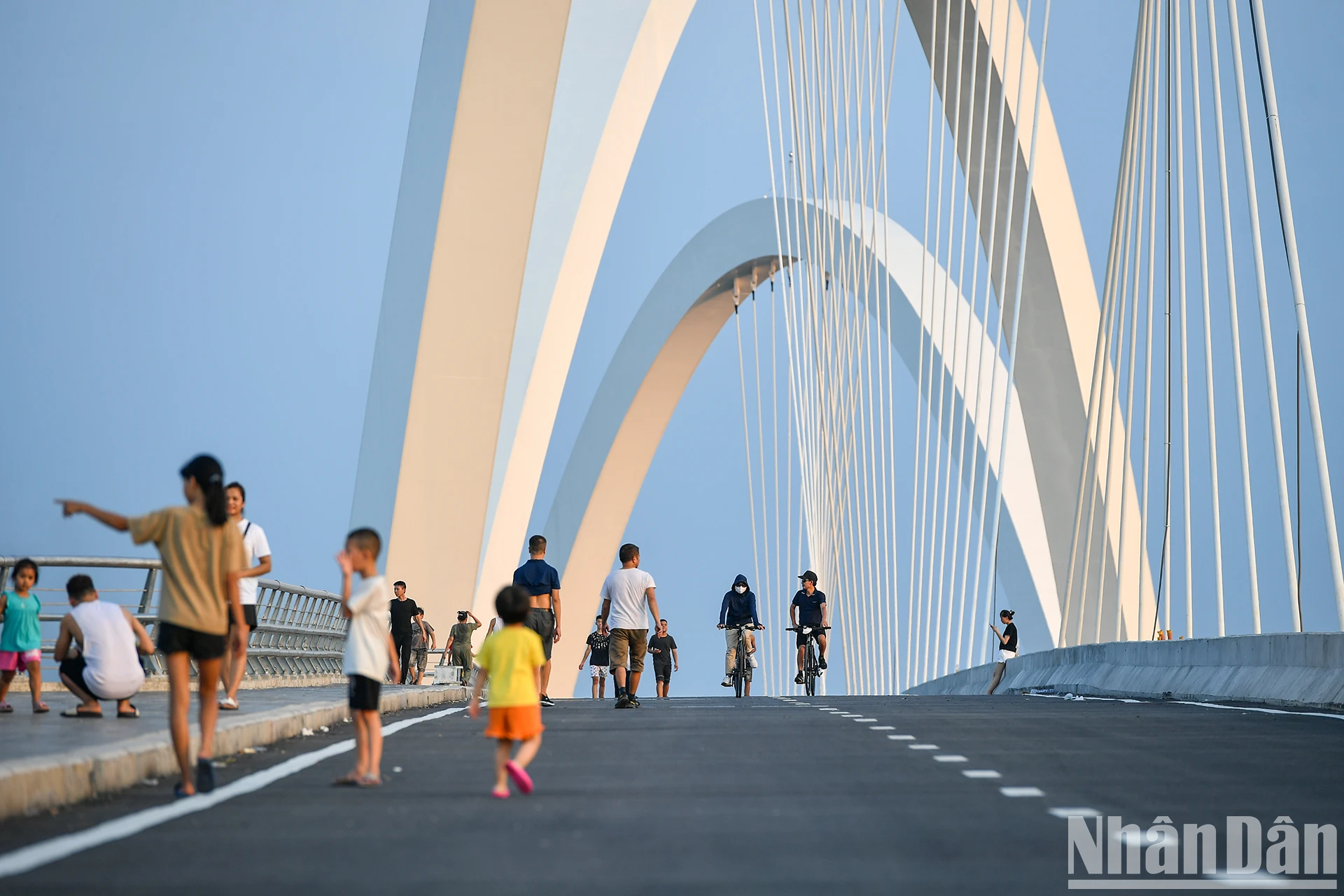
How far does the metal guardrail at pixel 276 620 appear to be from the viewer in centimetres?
1587

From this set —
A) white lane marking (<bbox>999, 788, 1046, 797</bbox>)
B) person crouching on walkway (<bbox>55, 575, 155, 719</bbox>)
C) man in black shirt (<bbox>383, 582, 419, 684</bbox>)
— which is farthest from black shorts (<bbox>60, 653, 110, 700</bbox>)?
man in black shirt (<bbox>383, 582, 419, 684</bbox>)

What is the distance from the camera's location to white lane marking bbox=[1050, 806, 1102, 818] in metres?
5.43

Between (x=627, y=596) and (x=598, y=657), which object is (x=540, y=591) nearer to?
(x=627, y=596)

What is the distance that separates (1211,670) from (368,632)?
8530 millimetres

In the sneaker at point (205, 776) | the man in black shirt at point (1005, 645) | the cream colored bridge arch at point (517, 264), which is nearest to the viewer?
the sneaker at point (205, 776)

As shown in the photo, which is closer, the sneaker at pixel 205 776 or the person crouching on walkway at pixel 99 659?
the sneaker at pixel 205 776

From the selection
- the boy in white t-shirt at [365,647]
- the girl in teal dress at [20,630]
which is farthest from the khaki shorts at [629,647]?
the boy in white t-shirt at [365,647]

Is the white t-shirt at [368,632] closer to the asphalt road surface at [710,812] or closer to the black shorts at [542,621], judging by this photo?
the asphalt road surface at [710,812]

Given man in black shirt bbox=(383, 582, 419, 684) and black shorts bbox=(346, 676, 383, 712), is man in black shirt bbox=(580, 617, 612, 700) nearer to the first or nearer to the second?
man in black shirt bbox=(383, 582, 419, 684)

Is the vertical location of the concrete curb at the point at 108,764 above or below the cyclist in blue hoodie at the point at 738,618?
below

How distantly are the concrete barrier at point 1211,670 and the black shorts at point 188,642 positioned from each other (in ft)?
24.2

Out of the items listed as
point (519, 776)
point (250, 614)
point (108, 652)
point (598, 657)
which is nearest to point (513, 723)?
point (519, 776)

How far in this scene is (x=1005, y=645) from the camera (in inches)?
886

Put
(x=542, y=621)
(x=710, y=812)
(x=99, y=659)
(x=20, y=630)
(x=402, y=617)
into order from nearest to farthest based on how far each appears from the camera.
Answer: (x=710, y=812), (x=99, y=659), (x=20, y=630), (x=542, y=621), (x=402, y=617)
